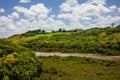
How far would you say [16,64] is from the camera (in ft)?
77.7

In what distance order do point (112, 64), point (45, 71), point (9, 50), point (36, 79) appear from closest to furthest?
1. point (36, 79)
2. point (9, 50)
3. point (45, 71)
4. point (112, 64)

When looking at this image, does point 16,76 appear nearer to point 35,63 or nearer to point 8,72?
point 8,72

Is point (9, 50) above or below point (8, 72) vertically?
above

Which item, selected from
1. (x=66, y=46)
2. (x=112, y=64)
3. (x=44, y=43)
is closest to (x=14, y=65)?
(x=112, y=64)

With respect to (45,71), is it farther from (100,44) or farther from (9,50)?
(100,44)

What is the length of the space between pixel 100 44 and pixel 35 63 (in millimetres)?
43582

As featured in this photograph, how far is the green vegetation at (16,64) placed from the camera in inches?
870

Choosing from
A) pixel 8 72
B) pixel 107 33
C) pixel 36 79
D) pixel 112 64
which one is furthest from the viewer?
pixel 107 33

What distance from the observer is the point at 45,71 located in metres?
28.5

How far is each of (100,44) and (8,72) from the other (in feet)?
159

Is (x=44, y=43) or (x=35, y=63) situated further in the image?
(x=44, y=43)

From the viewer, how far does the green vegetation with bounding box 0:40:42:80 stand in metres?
22.1

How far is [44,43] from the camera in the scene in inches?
3241

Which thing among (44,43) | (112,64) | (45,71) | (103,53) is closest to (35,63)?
(45,71)
